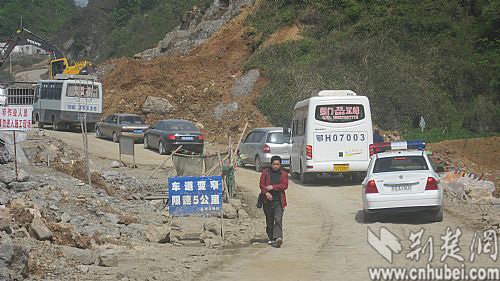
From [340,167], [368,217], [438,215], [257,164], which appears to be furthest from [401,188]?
[257,164]

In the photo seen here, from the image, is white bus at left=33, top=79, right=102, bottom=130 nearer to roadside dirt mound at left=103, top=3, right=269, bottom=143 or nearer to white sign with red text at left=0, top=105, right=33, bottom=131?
roadside dirt mound at left=103, top=3, right=269, bottom=143

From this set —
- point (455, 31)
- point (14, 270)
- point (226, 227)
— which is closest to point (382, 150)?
point (226, 227)

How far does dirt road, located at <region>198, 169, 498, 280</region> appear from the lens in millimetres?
11305

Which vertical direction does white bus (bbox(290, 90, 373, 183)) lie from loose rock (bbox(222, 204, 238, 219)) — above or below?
above

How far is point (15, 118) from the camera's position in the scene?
18.0m

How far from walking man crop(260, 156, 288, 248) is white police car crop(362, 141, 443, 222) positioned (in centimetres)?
266

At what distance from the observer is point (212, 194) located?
52.7 ft

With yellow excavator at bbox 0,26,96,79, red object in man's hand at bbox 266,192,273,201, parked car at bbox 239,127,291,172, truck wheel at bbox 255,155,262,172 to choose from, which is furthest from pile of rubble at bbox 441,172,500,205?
yellow excavator at bbox 0,26,96,79

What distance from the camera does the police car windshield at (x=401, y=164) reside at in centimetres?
1620

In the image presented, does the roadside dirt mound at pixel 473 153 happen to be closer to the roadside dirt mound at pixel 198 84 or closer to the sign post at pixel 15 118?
the roadside dirt mound at pixel 198 84

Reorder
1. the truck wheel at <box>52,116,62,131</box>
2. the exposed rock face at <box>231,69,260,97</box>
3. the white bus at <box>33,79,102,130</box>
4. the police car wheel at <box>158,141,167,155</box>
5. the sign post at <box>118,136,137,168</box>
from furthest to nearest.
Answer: the exposed rock face at <box>231,69,260,97</box>
the truck wheel at <box>52,116,62,131</box>
the white bus at <box>33,79,102,130</box>
the police car wheel at <box>158,141,167,155</box>
the sign post at <box>118,136,137,168</box>

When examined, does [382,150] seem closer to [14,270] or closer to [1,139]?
[14,270]

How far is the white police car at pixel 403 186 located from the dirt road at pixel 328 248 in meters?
0.39

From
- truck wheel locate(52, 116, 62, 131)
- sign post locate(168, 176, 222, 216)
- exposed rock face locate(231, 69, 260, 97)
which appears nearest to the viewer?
sign post locate(168, 176, 222, 216)
